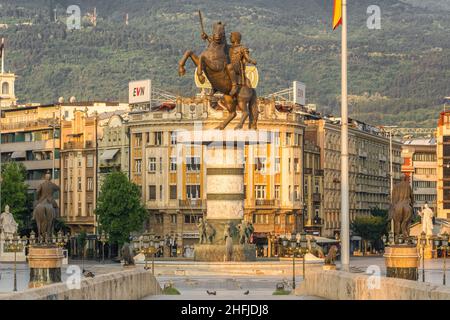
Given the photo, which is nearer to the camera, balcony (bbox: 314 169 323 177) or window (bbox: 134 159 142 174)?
window (bbox: 134 159 142 174)

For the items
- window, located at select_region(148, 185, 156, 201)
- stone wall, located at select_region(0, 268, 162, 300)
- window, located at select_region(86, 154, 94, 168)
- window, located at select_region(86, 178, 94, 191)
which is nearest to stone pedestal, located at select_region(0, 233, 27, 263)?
window, located at select_region(148, 185, 156, 201)

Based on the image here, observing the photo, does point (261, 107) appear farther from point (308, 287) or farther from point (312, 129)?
point (308, 287)

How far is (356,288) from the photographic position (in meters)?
41.0

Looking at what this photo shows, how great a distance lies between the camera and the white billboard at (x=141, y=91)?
180375 mm

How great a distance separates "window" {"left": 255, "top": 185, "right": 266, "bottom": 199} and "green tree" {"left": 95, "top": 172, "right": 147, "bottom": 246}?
1317 cm

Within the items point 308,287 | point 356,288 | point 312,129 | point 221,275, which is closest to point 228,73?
point 221,275

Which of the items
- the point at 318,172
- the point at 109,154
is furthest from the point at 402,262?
the point at 318,172

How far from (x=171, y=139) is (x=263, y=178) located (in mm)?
9408

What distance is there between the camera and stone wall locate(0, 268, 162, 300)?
32519 millimetres

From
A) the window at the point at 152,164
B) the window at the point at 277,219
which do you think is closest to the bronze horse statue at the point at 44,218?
the window at the point at 277,219

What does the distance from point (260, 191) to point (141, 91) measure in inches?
833

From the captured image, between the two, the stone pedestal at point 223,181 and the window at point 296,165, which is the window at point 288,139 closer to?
the window at point 296,165

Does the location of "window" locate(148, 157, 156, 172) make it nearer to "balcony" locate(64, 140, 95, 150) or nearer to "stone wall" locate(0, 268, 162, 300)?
"balcony" locate(64, 140, 95, 150)

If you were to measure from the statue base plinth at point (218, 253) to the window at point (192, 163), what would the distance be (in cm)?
8922
